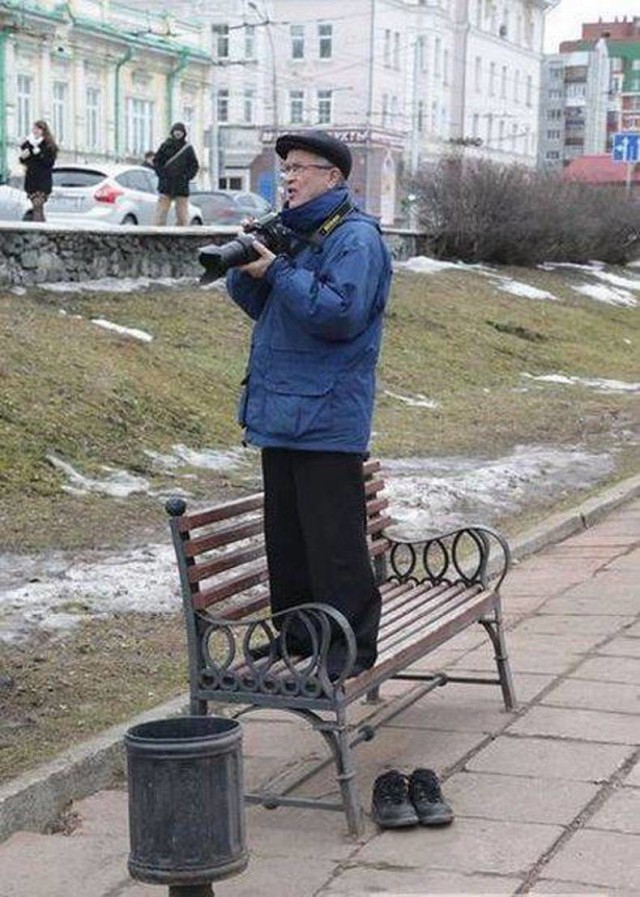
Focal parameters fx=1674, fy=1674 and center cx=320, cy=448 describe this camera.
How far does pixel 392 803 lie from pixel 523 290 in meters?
20.7

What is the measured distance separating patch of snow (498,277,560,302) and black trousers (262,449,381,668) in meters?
19.5

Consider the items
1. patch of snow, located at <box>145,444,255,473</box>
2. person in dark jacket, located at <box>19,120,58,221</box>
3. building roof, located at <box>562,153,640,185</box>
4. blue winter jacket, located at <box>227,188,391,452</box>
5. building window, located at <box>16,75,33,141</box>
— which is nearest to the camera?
blue winter jacket, located at <box>227,188,391,452</box>

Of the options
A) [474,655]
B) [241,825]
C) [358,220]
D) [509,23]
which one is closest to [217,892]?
[241,825]

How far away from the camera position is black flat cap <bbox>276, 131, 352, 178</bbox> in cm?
482

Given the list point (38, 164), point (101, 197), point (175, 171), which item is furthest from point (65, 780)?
point (101, 197)

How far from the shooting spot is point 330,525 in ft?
16.1

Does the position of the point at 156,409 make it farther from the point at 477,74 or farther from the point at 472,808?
the point at 477,74

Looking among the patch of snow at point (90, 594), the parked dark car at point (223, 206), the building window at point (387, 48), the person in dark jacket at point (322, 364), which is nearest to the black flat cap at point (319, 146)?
the person in dark jacket at point (322, 364)

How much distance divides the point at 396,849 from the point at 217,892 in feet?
1.74

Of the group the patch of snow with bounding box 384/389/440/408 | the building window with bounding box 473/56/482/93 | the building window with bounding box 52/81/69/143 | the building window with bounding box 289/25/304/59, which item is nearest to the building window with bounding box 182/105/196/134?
the building window with bounding box 52/81/69/143

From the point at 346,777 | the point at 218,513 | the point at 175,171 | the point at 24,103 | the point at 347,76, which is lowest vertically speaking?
the point at 346,777

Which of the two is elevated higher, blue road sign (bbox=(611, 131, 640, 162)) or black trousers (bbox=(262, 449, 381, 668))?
Result: blue road sign (bbox=(611, 131, 640, 162))

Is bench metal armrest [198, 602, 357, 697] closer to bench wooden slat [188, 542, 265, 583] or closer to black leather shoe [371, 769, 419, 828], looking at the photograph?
bench wooden slat [188, 542, 265, 583]

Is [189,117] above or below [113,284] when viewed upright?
above
